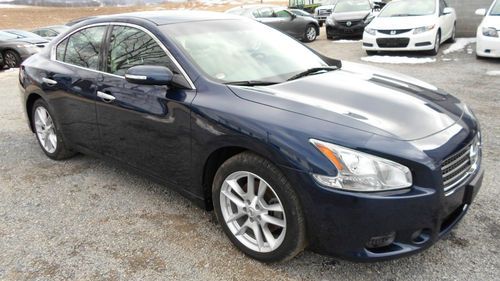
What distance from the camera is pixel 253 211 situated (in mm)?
2662

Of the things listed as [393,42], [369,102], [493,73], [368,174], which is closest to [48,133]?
[369,102]

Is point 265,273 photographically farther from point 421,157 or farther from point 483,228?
point 483,228

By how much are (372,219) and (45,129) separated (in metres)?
3.77

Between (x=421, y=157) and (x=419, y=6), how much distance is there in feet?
32.3

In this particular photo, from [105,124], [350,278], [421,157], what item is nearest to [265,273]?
[350,278]

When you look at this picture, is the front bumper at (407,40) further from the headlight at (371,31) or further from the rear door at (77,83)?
the rear door at (77,83)

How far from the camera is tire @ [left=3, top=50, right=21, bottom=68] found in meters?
12.8

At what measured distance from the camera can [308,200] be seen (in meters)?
2.31

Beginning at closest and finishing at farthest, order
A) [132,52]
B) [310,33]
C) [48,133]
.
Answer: [132,52] → [48,133] → [310,33]

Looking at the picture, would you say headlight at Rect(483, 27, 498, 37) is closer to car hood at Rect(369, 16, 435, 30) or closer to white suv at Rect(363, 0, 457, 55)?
white suv at Rect(363, 0, 457, 55)

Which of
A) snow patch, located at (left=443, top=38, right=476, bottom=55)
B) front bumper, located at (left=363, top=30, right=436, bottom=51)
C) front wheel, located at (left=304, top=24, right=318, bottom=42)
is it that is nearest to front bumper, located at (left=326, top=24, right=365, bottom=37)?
front wheel, located at (left=304, top=24, right=318, bottom=42)

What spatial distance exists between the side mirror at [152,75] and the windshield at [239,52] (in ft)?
0.77

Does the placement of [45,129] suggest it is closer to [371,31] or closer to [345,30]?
[371,31]

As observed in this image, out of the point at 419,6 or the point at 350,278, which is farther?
the point at 419,6
